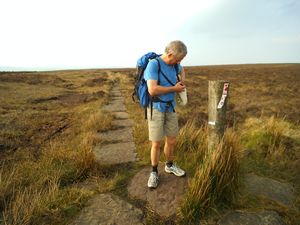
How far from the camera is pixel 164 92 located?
10.3 ft

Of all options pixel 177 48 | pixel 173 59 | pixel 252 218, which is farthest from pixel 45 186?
pixel 252 218

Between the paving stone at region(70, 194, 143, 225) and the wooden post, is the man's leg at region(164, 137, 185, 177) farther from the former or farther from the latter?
the paving stone at region(70, 194, 143, 225)

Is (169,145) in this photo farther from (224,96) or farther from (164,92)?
(224,96)

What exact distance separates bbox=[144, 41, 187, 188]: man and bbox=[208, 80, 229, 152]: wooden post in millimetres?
368

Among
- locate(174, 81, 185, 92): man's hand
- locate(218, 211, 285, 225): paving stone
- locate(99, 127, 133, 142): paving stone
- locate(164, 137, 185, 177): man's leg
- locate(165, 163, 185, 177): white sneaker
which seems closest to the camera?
locate(218, 211, 285, 225): paving stone

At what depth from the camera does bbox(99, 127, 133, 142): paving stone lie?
225 inches

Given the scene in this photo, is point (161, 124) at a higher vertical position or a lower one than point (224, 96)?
lower

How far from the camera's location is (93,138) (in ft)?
17.8

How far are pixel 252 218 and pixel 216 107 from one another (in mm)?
1281

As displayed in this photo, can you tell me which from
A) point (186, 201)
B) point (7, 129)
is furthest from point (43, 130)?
point (186, 201)

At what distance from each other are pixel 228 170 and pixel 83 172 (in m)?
2.06

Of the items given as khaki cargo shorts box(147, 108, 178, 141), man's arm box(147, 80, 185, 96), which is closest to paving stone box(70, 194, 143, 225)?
khaki cargo shorts box(147, 108, 178, 141)

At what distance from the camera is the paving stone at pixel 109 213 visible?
2846 millimetres

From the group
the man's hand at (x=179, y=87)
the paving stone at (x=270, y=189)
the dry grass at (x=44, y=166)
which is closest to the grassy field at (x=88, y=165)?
the dry grass at (x=44, y=166)
